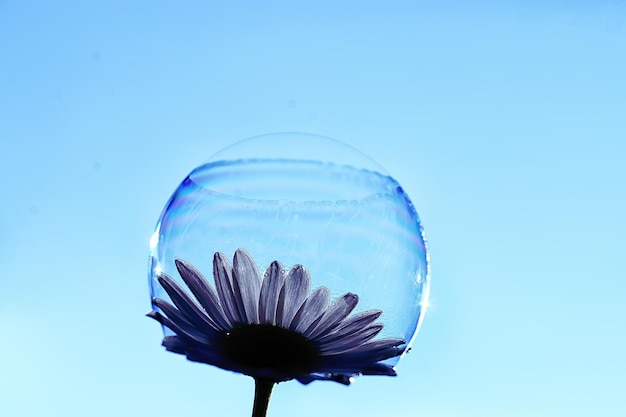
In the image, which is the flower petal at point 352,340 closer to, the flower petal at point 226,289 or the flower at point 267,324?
the flower at point 267,324

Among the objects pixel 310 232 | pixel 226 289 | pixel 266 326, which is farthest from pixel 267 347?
pixel 310 232

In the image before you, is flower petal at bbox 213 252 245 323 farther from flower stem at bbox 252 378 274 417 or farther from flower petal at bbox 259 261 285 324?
flower stem at bbox 252 378 274 417

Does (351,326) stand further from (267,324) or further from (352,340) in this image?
(267,324)

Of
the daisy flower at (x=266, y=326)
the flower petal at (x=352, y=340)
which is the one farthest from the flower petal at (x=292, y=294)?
the flower petal at (x=352, y=340)

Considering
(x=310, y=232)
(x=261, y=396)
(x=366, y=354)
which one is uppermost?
(x=310, y=232)

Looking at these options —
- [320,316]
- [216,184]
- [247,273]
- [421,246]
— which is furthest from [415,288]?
[216,184]

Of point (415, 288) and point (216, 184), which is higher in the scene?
point (216, 184)

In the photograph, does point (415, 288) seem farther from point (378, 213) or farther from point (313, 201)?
point (313, 201)
